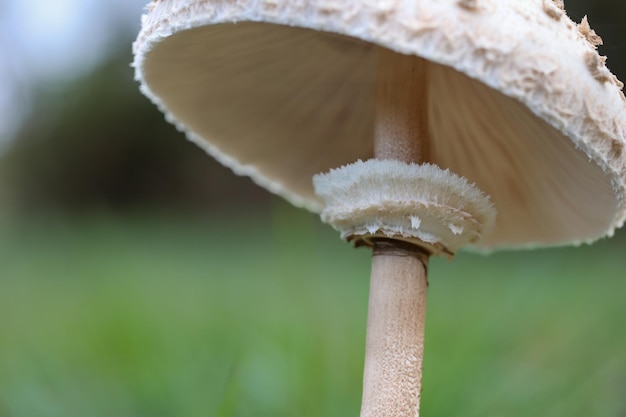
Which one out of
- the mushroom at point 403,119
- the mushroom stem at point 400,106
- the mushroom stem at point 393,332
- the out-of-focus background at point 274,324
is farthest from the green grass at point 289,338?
the mushroom stem at point 400,106

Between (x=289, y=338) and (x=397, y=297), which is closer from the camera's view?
(x=397, y=297)

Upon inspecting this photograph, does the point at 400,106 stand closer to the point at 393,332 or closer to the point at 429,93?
the point at 429,93

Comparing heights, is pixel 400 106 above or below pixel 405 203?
above

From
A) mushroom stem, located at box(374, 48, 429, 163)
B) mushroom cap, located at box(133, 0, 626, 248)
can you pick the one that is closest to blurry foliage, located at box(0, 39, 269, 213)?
mushroom cap, located at box(133, 0, 626, 248)

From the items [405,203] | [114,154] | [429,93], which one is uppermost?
[114,154]

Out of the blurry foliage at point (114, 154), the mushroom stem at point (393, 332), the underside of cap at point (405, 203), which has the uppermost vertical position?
the blurry foliage at point (114, 154)

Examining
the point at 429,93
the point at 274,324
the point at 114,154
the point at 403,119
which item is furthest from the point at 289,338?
the point at 114,154

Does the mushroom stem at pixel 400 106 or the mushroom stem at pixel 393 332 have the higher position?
the mushroom stem at pixel 400 106

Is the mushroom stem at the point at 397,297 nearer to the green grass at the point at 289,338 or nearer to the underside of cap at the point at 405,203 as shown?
the underside of cap at the point at 405,203

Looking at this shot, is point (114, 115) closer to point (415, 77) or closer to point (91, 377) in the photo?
point (91, 377)
